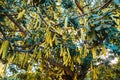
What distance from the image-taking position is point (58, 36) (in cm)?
357

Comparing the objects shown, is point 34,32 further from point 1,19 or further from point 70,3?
point 70,3

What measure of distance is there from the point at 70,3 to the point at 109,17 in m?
3.26

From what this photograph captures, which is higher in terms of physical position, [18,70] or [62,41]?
[62,41]

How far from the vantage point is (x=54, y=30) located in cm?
312

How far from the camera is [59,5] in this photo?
19.8ft

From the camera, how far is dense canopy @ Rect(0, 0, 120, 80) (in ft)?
9.22

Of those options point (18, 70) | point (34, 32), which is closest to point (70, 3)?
point (34, 32)

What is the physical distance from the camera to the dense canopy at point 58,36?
9.22 ft

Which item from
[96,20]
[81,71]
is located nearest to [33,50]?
[96,20]

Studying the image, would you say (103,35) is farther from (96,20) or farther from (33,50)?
(33,50)

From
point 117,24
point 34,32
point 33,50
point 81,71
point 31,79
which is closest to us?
point 117,24

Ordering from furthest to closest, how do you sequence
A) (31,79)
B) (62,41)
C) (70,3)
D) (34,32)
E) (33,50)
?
1. (31,79)
2. (70,3)
3. (34,32)
4. (33,50)
5. (62,41)

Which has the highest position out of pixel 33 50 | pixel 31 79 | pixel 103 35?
pixel 103 35

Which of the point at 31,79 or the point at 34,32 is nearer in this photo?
the point at 34,32
